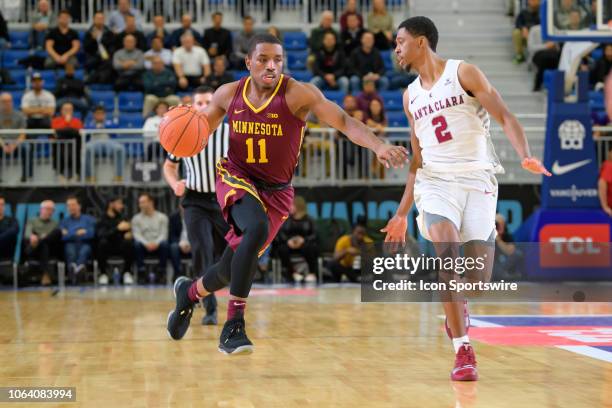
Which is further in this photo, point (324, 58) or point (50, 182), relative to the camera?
point (324, 58)

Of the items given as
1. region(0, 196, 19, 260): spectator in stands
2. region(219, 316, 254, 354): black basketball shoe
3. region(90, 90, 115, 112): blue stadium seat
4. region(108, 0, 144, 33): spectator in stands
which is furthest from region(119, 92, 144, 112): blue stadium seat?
region(219, 316, 254, 354): black basketball shoe

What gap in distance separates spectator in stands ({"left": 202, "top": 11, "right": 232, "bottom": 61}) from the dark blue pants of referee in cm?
1093

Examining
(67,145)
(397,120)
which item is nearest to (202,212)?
(67,145)

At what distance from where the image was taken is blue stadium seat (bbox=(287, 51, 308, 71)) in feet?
66.6

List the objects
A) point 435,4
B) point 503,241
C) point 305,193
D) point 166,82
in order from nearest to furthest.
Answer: point 503,241 → point 305,193 → point 166,82 → point 435,4

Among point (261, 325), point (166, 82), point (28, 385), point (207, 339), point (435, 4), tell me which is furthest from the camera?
point (435, 4)

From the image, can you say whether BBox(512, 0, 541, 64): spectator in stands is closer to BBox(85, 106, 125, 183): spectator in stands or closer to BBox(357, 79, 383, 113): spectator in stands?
BBox(357, 79, 383, 113): spectator in stands

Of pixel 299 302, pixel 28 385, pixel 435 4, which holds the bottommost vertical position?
pixel 299 302

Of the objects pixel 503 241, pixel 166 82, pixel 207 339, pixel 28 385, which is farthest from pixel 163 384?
pixel 166 82

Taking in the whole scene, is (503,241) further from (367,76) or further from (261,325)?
(261,325)

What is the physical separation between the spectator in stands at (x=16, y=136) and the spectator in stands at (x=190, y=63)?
126 inches

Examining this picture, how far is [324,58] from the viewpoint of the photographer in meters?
19.4

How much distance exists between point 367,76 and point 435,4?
14.2ft

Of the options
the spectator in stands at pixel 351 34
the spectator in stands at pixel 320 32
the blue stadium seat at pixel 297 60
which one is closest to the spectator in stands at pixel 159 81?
the blue stadium seat at pixel 297 60
